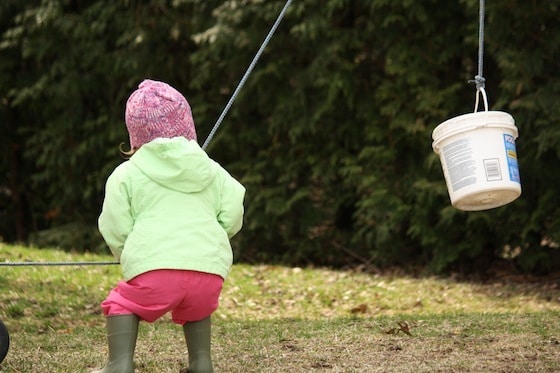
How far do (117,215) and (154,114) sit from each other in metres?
0.40

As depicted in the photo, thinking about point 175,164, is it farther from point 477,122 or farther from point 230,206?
point 477,122

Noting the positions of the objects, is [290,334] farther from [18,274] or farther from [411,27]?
[411,27]

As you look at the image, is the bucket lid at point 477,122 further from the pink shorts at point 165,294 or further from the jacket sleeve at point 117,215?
the jacket sleeve at point 117,215

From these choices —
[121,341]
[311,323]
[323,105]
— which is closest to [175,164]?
[121,341]

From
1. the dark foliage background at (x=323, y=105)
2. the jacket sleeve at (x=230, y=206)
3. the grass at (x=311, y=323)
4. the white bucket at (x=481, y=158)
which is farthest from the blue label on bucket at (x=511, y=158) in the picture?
the dark foliage background at (x=323, y=105)

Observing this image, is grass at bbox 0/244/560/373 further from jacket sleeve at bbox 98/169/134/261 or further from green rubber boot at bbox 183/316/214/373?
jacket sleeve at bbox 98/169/134/261

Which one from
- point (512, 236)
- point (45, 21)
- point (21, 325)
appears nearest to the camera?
point (21, 325)

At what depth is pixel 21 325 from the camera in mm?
5656

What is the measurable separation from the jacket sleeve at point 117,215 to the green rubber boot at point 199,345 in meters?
0.40

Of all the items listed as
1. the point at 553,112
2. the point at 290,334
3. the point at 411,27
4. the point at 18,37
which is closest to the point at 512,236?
Result: the point at 553,112

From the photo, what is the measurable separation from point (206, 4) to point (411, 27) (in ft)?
6.32

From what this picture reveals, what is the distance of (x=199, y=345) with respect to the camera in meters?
3.61

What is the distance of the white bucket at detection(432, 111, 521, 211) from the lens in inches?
165

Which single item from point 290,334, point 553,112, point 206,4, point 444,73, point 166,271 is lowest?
point 290,334
